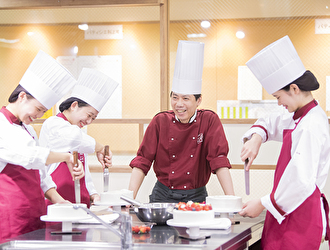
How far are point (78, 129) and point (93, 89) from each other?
349mm

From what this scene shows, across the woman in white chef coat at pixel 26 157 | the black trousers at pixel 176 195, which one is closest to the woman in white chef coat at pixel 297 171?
the black trousers at pixel 176 195

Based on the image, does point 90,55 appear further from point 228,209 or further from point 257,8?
point 228,209

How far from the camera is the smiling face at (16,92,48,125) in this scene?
183 centimetres

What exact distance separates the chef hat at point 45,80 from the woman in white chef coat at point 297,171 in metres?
1.03

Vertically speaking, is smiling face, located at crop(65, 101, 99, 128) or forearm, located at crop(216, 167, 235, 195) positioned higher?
smiling face, located at crop(65, 101, 99, 128)

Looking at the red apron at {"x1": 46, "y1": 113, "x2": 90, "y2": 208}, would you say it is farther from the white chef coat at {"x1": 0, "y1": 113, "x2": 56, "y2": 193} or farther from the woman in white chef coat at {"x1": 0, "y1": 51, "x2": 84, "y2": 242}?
the white chef coat at {"x1": 0, "y1": 113, "x2": 56, "y2": 193}

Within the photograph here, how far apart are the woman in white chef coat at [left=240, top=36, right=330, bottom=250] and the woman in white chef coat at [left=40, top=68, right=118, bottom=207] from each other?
0.92m

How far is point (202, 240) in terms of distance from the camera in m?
1.45

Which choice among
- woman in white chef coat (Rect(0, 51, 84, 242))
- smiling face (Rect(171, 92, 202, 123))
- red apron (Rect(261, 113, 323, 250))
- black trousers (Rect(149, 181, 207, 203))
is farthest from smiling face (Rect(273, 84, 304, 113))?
woman in white chef coat (Rect(0, 51, 84, 242))

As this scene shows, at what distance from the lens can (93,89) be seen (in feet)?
7.67

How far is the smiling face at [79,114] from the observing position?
2240 millimetres

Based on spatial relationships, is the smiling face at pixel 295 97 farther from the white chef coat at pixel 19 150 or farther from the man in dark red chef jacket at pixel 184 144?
the white chef coat at pixel 19 150

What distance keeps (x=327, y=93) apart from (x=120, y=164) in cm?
207

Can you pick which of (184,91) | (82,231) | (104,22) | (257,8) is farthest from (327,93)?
(82,231)
